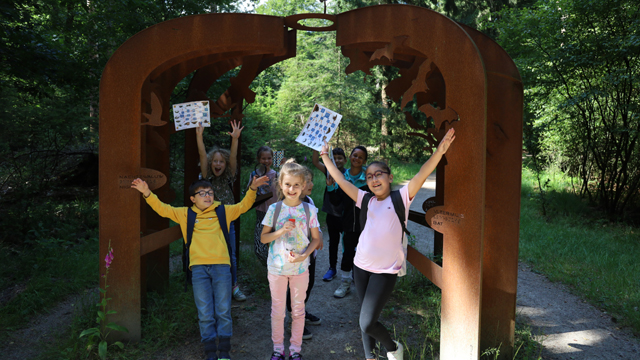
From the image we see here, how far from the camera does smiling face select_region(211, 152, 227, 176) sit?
4297 mm

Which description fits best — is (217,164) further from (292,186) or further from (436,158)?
(436,158)

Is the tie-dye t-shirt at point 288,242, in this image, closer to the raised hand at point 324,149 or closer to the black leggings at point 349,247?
the raised hand at point 324,149

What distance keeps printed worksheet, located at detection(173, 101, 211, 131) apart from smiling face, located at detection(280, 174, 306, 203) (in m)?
1.20

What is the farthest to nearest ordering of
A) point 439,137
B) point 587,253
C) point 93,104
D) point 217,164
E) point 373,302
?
point 93,104
point 587,253
point 217,164
point 439,137
point 373,302

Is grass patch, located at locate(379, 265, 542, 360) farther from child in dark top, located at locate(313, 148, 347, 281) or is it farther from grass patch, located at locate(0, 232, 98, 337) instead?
grass patch, located at locate(0, 232, 98, 337)

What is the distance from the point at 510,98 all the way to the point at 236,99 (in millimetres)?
3295

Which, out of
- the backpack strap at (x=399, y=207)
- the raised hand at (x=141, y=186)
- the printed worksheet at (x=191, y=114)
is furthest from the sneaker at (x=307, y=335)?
the printed worksheet at (x=191, y=114)

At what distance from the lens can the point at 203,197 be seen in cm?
346

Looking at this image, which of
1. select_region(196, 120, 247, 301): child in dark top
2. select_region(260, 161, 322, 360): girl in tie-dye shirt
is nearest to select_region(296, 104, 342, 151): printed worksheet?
select_region(260, 161, 322, 360): girl in tie-dye shirt

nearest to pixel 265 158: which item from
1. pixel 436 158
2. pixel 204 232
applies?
pixel 204 232

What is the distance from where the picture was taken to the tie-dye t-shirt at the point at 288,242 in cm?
325

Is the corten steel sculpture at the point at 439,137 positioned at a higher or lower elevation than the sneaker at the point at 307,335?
higher

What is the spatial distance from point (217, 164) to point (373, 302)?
2.28 m

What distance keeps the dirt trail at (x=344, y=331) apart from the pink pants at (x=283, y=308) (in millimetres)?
292
